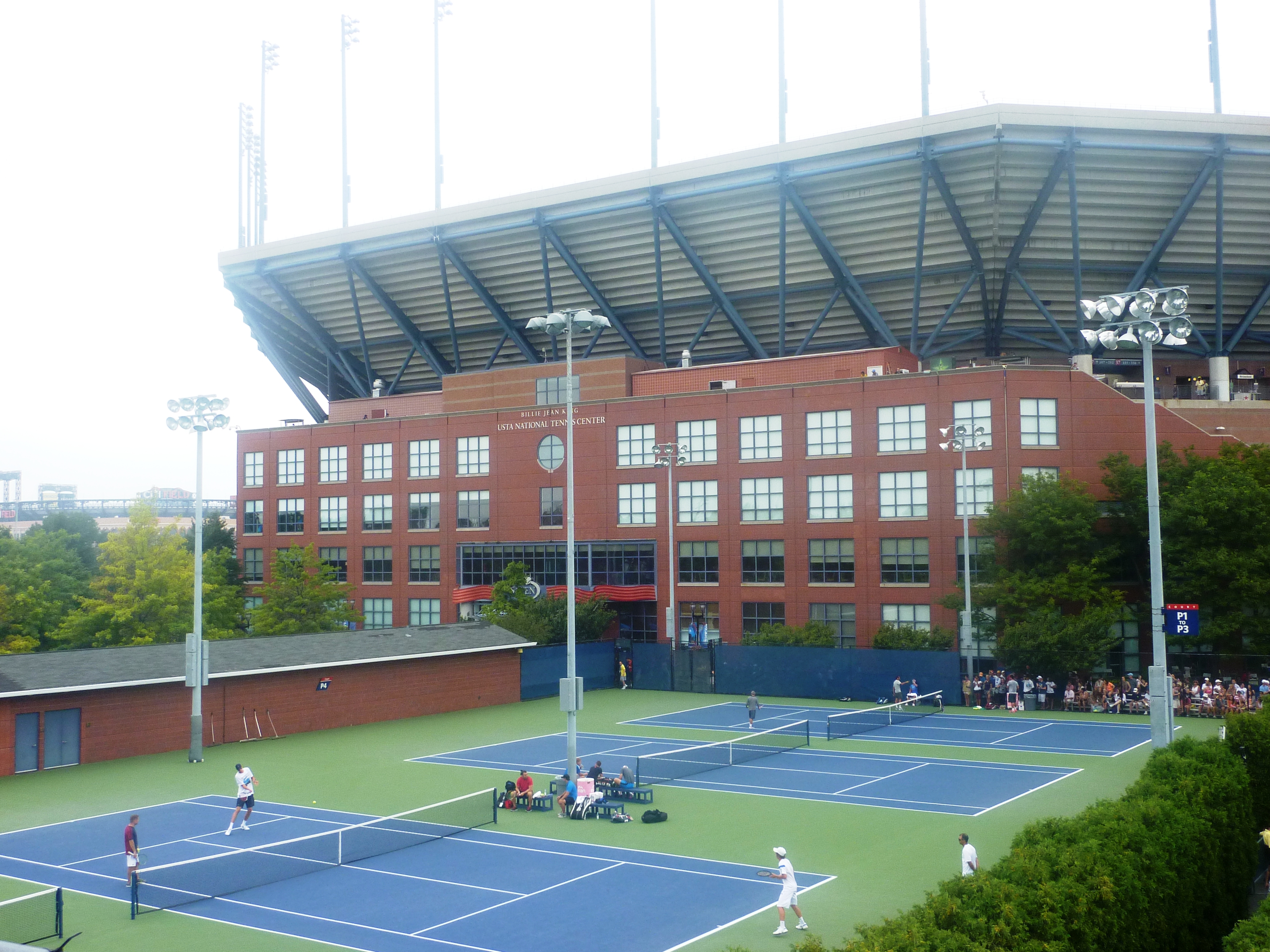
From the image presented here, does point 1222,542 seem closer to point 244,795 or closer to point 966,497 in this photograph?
point 966,497

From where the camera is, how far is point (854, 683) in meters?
55.0

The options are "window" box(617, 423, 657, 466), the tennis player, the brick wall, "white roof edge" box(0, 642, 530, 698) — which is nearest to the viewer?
the tennis player

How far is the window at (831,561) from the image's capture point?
61.3m

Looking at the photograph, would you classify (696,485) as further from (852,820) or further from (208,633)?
(852,820)

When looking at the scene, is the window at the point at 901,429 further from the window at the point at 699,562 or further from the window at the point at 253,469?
A: the window at the point at 253,469

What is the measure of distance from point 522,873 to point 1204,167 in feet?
168

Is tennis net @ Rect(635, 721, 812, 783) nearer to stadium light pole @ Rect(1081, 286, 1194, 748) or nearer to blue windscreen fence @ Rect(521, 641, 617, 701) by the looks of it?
stadium light pole @ Rect(1081, 286, 1194, 748)

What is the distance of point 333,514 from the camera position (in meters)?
79.0

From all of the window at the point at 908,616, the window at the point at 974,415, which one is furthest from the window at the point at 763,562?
the window at the point at 974,415

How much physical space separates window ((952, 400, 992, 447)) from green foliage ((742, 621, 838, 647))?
12.0 meters

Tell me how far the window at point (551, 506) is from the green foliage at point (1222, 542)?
105 feet

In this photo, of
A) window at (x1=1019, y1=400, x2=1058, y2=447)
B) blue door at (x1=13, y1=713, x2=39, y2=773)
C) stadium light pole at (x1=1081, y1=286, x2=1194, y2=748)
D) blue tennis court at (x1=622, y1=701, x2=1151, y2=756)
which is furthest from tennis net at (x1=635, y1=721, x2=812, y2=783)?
window at (x1=1019, y1=400, x2=1058, y2=447)

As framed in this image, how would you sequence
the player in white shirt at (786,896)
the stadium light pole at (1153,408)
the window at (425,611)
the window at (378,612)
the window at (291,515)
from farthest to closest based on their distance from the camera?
the window at (291,515)
the window at (378,612)
the window at (425,611)
the stadium light pole at (1153,408)
the player in white shirt at (786,896)

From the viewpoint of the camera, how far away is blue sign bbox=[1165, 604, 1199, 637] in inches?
1105
